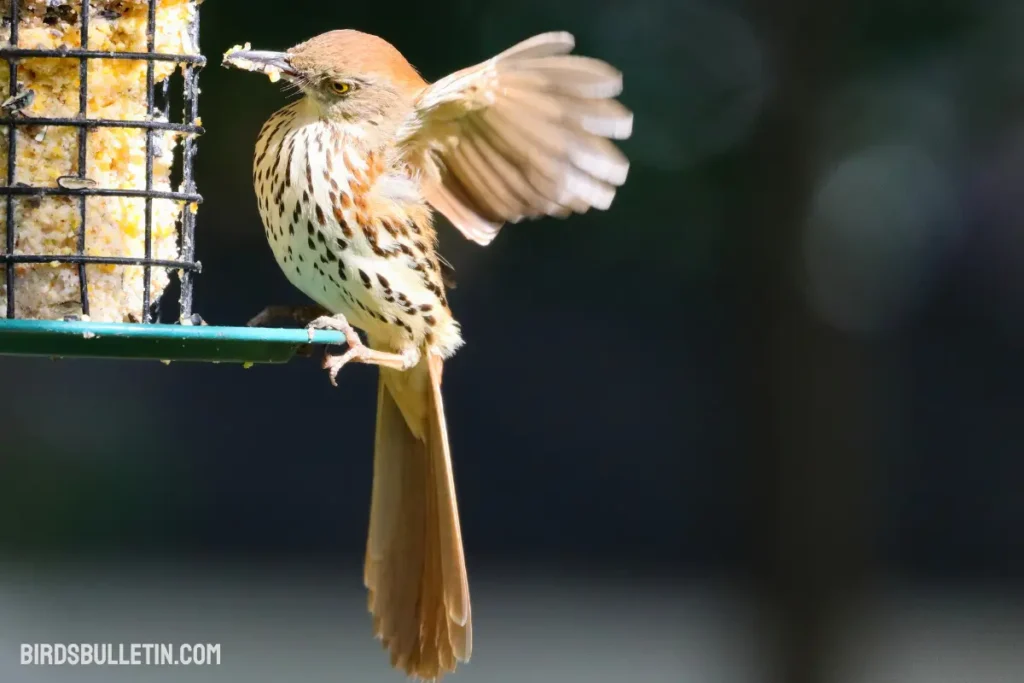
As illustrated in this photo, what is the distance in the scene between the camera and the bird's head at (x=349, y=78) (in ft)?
9.84

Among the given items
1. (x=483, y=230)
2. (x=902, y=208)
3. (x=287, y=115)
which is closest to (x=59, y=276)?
(x=287, y=115)

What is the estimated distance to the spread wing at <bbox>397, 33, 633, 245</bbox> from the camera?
2.84m

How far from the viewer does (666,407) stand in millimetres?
7434

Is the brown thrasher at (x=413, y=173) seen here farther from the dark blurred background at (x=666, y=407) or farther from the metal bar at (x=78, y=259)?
the dark blurred background at (x=666, y=407)

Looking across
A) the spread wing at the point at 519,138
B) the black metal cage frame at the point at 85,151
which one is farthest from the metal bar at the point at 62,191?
the spread wing at the point at 519,138

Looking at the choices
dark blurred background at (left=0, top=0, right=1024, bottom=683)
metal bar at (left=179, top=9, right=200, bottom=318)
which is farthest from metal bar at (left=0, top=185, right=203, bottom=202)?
dark blurred background at (left=0, top=0, right=1024, bottom=683)

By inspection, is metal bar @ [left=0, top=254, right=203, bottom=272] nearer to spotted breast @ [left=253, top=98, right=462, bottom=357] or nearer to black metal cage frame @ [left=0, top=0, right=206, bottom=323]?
black metal cage frame @ [left=0, top=0, right=206, bottom=323]

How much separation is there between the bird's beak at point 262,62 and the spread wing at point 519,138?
9.9 inches

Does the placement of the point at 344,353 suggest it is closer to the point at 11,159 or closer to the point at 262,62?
the point at 262,62

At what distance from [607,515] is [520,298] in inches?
43.3

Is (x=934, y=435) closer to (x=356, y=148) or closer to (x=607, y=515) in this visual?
(x=607, y=515)

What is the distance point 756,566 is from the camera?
21.6 ft

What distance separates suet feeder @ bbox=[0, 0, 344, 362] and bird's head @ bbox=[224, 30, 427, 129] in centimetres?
21

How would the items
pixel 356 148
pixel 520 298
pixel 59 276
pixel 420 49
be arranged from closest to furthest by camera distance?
pixel 59 276 → pixel 356 148 → pixel 420 49 → pixel 520 298
